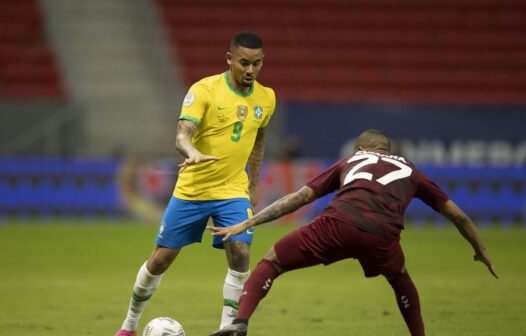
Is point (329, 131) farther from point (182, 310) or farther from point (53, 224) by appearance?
point (182, 310)

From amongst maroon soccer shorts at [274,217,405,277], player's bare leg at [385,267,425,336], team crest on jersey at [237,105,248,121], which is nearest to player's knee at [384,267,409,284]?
player's bare leg at [385,267,425,336]

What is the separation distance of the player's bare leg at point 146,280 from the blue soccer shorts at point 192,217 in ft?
0.27

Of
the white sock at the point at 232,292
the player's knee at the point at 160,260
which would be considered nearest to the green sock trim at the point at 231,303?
the white sock at the point at 232,292

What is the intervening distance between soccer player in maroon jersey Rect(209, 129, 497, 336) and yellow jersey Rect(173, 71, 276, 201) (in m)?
1.10

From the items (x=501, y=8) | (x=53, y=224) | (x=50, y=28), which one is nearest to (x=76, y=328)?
(x=53, y=224)

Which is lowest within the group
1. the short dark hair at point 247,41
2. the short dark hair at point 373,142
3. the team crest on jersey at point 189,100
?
the short dark hair at point 373,142

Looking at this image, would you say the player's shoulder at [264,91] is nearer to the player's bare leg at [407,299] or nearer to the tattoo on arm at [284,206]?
the tattoo on arm at [284,206]

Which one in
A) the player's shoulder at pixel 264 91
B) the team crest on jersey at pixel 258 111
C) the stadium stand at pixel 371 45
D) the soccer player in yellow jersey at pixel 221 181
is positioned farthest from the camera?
the stadium stand at pixel 371 45

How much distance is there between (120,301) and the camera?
34.0 ft

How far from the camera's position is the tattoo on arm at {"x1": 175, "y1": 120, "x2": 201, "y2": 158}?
23.1ft

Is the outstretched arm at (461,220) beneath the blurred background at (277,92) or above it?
above

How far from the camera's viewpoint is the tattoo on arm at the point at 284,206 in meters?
6.62

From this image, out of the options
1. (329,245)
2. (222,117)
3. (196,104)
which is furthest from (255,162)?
(329,245)

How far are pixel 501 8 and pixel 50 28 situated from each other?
12173 millimetres
